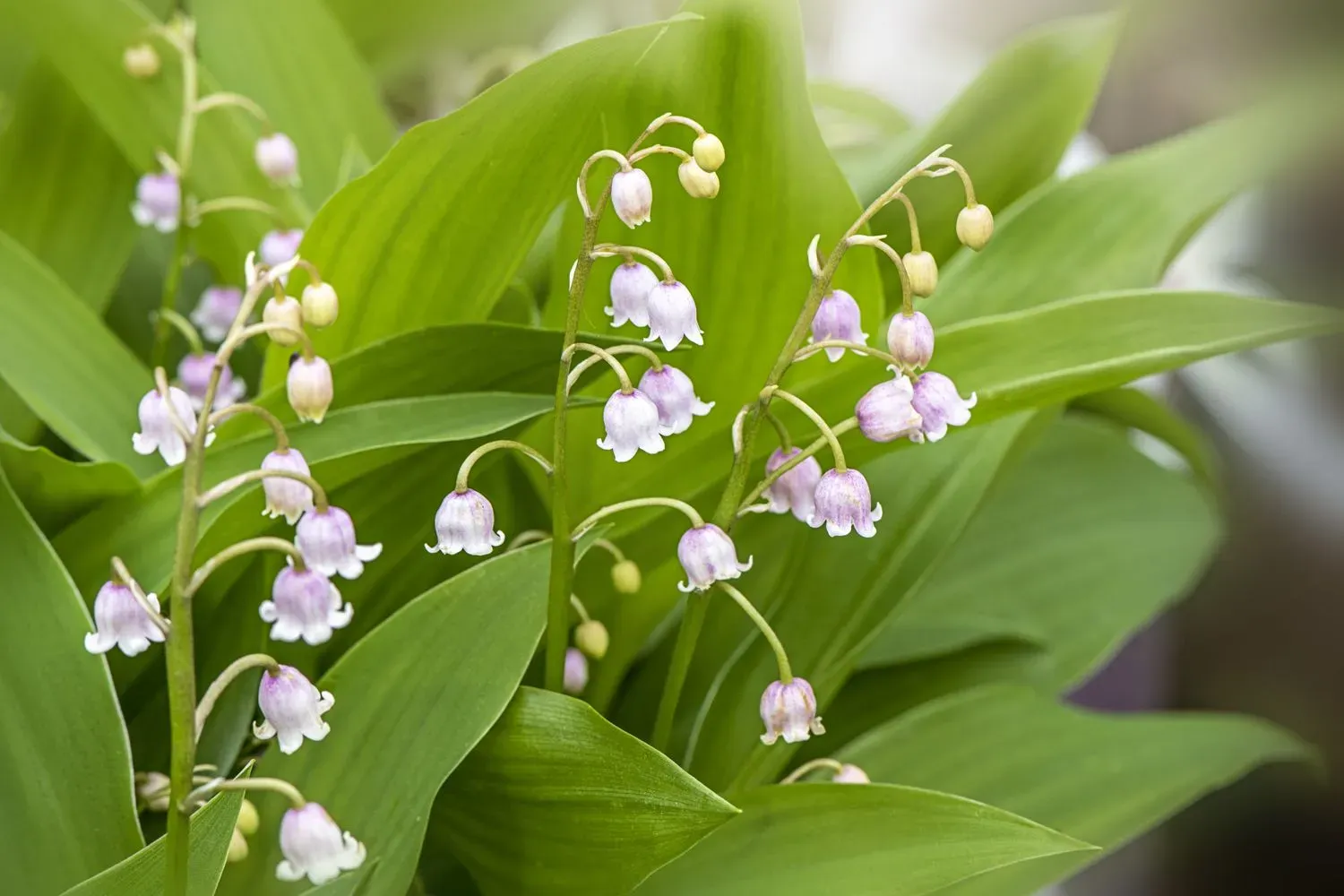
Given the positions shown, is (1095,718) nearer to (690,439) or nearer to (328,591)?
(690,439)

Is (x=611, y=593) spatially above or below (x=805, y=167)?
below

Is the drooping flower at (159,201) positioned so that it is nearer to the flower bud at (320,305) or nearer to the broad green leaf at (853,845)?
the flower bud at (320,305)

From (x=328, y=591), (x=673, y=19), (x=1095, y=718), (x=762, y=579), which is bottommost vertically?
(x=1095, y=718)

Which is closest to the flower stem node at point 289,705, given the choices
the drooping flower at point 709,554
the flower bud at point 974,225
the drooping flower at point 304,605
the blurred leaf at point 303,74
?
the drooping flower at point 304,605

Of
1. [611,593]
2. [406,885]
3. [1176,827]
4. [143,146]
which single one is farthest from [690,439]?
[1176,827]

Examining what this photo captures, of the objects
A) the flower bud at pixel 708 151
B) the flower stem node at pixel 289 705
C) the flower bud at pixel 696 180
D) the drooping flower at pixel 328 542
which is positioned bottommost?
the flower stem node at pixel 289 705

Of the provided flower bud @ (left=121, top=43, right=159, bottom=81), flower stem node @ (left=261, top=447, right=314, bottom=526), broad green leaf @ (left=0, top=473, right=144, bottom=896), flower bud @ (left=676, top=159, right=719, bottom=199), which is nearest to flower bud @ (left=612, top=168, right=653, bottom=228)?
flower bud @ (left=676, top=159, right=719, bottom=199)
